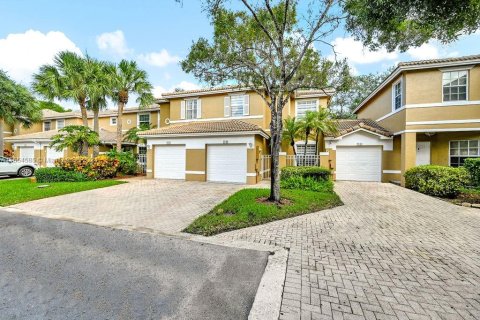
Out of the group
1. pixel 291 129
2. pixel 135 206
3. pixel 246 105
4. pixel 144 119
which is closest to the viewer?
pixel 135 206

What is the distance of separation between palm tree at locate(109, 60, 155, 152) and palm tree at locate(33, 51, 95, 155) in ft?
5.25

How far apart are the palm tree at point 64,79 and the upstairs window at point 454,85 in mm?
22064

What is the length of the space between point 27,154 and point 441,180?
32.4 metres

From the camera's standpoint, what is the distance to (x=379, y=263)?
4.12m

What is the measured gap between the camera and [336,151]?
15.1 meters

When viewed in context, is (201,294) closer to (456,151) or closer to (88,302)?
(88,302)

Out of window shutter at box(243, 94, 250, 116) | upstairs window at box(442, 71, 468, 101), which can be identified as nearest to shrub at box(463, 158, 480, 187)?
upstairs window at box(442, 71, 468, 101)

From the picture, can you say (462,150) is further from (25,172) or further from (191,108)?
(25,172)

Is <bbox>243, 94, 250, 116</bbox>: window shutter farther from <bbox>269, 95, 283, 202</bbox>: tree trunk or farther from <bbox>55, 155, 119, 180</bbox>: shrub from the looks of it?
<bbox>55, 155, 119, 180</bbox>: shrub

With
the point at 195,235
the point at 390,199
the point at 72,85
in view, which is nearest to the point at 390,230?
the point at 390,199

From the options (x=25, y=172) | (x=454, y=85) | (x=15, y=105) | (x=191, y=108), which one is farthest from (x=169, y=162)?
(x=15, y=105)

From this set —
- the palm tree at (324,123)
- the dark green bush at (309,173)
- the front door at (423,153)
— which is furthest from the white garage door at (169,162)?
the front door at (423,153)

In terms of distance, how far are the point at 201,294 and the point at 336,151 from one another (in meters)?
14.1

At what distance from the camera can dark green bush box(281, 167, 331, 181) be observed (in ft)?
39.3
